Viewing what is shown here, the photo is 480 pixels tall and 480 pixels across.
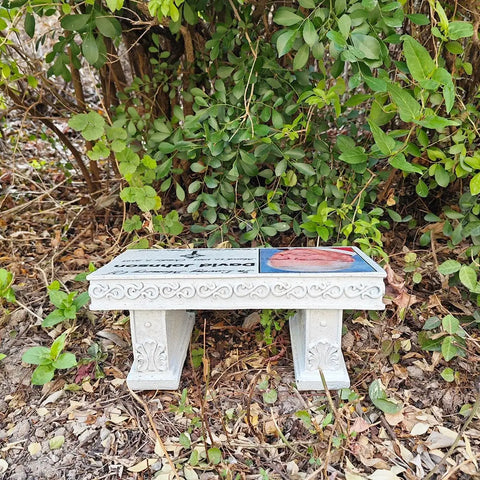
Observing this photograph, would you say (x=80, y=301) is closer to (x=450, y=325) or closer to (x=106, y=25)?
(x=106, y=25)

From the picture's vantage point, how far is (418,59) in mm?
1104

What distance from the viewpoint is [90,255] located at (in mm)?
1979

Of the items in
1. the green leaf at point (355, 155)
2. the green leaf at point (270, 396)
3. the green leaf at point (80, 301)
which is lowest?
the green leaf at point (270, 396)

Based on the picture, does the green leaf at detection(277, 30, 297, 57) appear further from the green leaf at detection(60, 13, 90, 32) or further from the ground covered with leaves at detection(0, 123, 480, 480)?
the ground covered with leaves at detection(0, 123, 480, 480)

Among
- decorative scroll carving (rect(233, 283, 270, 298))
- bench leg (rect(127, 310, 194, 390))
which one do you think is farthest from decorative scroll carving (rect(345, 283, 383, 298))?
bench leg (rect(127, 310, 194, 390))

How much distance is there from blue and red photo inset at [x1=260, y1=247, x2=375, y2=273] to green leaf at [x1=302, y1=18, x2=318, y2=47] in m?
0.62

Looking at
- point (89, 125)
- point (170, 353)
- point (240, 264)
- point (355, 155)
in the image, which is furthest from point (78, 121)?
point (355, 155)

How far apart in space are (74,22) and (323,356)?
1327mm

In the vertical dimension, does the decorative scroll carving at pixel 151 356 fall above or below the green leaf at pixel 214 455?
above

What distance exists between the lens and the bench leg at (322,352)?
4.25 ft

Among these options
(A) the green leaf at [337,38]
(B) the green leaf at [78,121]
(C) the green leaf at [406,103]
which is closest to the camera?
(A) the green leaf at [337,38]

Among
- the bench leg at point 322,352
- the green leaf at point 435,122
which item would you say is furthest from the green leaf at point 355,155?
the bench leg at point 322,352

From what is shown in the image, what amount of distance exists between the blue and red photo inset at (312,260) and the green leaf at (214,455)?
0.50m

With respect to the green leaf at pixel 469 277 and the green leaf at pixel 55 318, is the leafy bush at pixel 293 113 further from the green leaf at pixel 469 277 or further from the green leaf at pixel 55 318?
the green leaf at pixel 55 318
